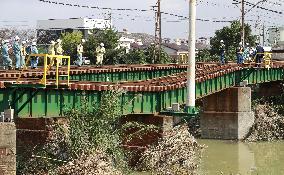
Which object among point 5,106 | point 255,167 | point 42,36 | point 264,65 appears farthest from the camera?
point 42,36

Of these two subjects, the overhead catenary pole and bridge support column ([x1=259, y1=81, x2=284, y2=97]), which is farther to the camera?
bridge support column ([x1=259, y1=81, x2=284, y2=97])

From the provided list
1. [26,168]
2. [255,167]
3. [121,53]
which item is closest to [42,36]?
[121,53]

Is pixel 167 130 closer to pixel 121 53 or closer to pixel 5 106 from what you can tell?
pixel 5 106

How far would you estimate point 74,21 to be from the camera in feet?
404

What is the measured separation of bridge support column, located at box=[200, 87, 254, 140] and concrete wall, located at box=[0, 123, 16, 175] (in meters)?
24.7

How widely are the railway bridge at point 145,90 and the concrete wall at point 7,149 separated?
161 centimetres

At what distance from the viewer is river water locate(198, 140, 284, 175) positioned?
92.0 feet

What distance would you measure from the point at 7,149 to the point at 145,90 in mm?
8884

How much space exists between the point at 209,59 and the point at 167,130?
54.1 m

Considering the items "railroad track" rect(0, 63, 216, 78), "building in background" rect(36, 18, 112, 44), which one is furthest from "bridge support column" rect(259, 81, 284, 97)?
"building in background" rect(36, 18, 112, 44)

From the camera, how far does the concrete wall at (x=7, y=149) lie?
16797mm

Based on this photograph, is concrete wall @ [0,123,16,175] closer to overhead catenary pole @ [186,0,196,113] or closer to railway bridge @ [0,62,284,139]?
railway bridge @ [0,62,284,139]

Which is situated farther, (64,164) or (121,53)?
(121,53)

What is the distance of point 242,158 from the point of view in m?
32.8
